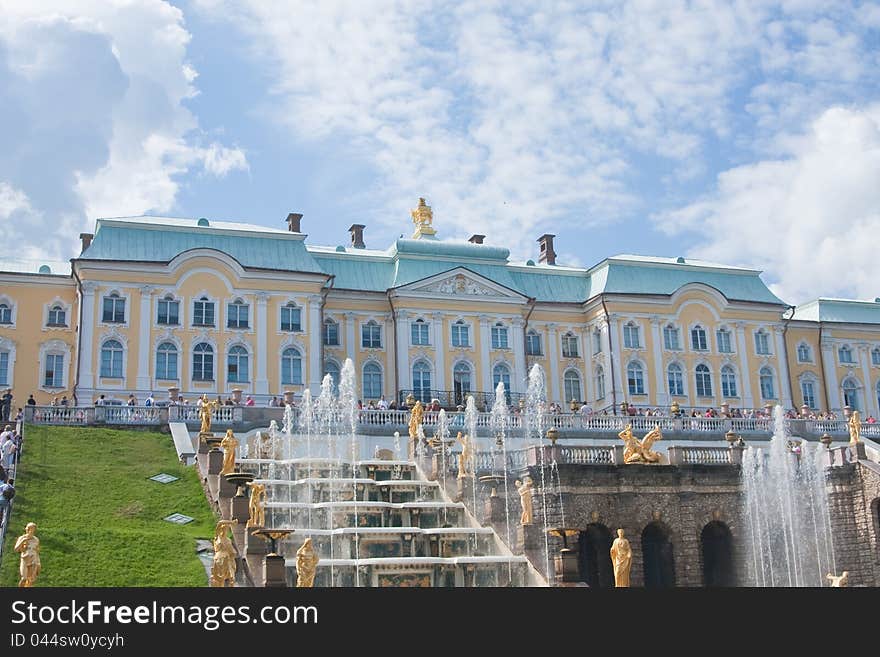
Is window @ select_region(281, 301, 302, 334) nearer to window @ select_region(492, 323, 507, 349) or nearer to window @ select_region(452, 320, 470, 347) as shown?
window @ select_region(452, 320, 470, 347)

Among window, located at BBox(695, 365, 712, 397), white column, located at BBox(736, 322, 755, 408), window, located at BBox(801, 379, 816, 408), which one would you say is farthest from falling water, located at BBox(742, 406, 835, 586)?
window, located at BBox(801, 379, 816, 408)

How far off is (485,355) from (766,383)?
16.0m

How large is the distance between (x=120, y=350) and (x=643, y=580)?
28198 millimetres

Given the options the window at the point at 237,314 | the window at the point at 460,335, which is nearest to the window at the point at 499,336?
the window at the point at 460,335

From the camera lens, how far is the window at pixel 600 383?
6562cm

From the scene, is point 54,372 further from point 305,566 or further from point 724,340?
point 724,340

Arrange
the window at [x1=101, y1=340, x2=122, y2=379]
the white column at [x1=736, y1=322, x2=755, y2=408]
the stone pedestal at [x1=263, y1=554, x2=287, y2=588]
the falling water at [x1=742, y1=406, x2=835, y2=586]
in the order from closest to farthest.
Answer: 1. the stone pedestal at [x1=263, y1=554, x2=287, y2=588]
2. the falling water at [x1=742, y1=406, x2=835, y2=586]
3. the window at [x1=101, y1=340, x2=122, y2=379]
4. the white column at [x1=736, y1=322, x2=755, y2=408]

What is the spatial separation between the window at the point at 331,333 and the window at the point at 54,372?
41.9 ft

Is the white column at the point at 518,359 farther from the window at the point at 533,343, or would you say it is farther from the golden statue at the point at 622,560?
the golden statue at the point at 622,560

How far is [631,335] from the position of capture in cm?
6550

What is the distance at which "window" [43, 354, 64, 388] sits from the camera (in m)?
58.0

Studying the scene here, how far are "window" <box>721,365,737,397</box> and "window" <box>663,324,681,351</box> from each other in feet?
9.74

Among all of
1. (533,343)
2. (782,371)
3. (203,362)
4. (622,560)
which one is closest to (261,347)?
(203,362)
